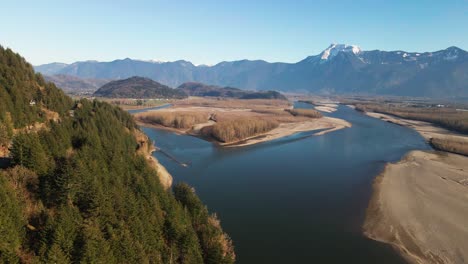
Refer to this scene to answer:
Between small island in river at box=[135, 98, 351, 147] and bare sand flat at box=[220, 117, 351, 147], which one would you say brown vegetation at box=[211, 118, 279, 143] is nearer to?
small island in river at box=[135, 98, 351, 147]

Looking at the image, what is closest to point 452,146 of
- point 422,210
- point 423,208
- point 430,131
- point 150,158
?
point 430,131

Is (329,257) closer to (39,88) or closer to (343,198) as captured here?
(343,198)

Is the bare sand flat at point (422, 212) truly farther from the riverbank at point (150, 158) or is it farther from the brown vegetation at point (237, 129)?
the brown vegetation at point (237, 129)

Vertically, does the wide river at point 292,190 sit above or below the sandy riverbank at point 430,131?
below

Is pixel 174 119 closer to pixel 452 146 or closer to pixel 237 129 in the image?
pixel 237 129

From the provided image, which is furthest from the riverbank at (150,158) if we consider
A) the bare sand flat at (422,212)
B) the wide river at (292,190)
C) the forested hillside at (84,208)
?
the bare sand flat at (422,212)

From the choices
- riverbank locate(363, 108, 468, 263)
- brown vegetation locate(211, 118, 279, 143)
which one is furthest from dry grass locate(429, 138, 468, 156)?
brown vegetation locate(211, 118, 279, 143)
